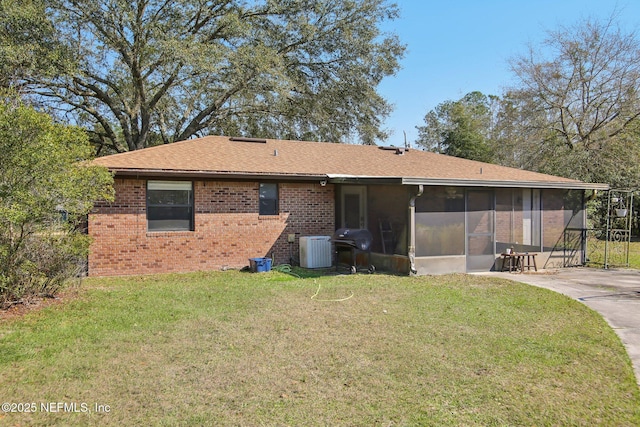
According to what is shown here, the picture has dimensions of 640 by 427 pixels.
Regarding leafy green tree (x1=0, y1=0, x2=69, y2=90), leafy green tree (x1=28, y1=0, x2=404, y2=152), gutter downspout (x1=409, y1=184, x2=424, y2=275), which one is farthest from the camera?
leafy green tree (x1=28, y1=0, x2=404, y2=152)

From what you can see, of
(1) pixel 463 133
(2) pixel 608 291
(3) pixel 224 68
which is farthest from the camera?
(1) pixel 463 133

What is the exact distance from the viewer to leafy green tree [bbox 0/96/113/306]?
651cm

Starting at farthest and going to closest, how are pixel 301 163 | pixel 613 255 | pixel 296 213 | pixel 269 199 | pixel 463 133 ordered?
pixel 463 133 < pixel 613 255 < pixel 301 163 < pixel 296 213 < pixel 269 199

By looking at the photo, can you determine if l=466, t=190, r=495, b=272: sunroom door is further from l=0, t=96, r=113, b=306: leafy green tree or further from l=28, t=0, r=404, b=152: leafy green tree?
l=28, t=0, r=404, b=152: leafy green tree

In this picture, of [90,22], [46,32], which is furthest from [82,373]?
[90,22]

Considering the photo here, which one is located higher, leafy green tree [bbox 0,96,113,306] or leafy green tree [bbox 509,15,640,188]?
leafy green tree [bbox 509,15,640,188]

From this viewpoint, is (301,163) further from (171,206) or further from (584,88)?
(584,88)

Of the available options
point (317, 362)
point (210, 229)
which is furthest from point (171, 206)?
point (317, 362)

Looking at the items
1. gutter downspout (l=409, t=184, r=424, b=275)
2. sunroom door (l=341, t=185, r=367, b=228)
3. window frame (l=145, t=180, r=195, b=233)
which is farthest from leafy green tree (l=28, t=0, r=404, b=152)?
gutter downspout (l=409, t=184, r=424, b=275)

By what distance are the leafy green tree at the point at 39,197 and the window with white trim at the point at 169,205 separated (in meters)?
2.99

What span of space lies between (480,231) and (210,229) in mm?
7014

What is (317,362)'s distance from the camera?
482 centimetres

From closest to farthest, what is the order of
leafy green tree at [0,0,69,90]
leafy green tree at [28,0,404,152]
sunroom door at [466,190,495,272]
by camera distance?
1. sunroom door at [466,190,495,272]
2. leafy green tree at [0,0,69,90]
3. leafy green tree at [28,0,404,152]

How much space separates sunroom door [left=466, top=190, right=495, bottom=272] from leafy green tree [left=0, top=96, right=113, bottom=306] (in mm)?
8335
